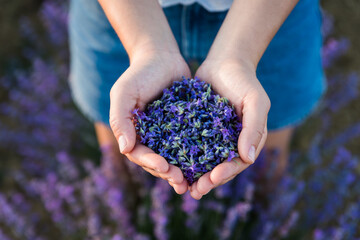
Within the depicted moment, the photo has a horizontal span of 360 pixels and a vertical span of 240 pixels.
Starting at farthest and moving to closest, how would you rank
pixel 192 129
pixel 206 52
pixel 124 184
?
pixel 124 184 → pixel 206 52 → pixel 192 129

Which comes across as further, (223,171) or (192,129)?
(192,129)

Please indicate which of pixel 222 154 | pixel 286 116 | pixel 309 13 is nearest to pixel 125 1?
pixel 222 154

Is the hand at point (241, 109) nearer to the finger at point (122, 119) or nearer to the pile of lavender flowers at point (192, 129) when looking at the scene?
the pile of lavender flowers at point (192, 129)

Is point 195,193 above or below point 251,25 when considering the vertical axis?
below

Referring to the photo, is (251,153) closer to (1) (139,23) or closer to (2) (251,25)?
(2) (251,25)

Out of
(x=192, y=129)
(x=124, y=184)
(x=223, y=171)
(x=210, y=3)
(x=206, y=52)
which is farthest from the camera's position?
(x=124, y=184)

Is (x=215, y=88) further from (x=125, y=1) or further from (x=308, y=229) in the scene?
(x=308, y=229)

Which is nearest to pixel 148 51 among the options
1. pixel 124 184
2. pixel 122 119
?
pixel 122 119
